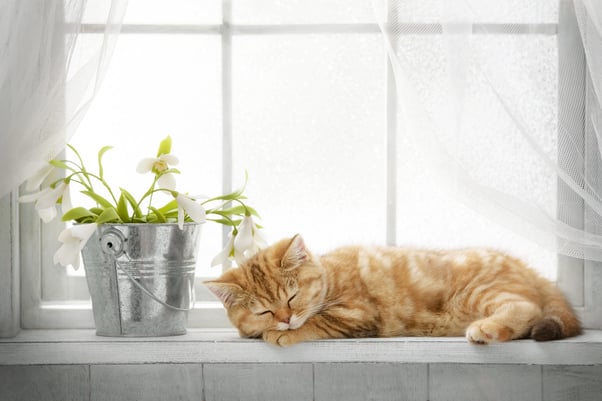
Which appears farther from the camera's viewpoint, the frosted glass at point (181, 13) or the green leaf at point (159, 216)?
the frosted glass at point (181, 13)

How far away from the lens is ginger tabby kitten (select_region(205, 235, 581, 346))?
1.68 meters

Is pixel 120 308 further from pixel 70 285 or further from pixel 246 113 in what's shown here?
pixel 246 113

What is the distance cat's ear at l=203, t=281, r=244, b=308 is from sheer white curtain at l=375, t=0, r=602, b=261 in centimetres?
50

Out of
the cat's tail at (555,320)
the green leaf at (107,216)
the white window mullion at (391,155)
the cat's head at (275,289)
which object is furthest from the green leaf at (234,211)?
the cat's tail at (555,320)

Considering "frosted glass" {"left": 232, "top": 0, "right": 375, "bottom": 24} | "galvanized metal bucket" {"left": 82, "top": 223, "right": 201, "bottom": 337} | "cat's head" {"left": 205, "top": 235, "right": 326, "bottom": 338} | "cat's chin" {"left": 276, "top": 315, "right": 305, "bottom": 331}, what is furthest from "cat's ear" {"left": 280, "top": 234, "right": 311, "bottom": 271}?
"frosted glass" {"left": 232, "top": 0, "right": 375, "bottom": 24}

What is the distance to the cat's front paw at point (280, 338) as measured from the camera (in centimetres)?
167

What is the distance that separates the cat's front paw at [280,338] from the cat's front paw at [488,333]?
0.39m

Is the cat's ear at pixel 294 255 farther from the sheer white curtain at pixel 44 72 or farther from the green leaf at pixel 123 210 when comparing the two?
the sheer white curtain at pixel 44 72

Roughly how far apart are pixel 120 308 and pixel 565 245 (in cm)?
99

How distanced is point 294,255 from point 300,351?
211 millimetres

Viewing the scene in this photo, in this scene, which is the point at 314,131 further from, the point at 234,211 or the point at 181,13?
the point at 181,13

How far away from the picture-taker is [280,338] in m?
1.67

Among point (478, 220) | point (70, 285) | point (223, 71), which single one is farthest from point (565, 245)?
point (70, 285)

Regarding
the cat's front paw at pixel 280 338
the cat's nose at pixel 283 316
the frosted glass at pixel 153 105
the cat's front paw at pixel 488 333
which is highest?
the frosted glass at pixel 153 105
